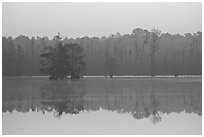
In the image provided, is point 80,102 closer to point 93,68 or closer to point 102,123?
point 102,123

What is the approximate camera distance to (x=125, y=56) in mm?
49094

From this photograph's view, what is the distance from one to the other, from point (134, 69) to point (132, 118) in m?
36.8

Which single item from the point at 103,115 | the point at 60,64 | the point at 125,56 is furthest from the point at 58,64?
the point at 125,56

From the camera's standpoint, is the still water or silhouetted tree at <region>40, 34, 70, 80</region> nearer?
the still water

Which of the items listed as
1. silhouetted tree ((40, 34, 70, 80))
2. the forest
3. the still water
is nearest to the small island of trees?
silhouetted tree ((40, 34, 70, 80))

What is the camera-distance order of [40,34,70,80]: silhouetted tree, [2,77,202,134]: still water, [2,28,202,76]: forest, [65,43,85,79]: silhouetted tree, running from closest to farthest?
[2,77,202,134]: still water, [40,34,70,80]: silhouetted tree, [65,43,85,79]: silhouetted tree, [2,28,202,76]: forest

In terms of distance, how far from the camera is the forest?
37.4m

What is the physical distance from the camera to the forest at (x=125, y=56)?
37438mm

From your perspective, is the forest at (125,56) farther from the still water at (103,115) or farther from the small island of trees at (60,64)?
the still water at (103,115)

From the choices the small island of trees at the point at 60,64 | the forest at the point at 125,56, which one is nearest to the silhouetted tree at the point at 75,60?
the small island of trees at the point at 60,64

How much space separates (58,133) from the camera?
7070 millimetres

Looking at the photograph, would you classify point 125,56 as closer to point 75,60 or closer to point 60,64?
point 75,60

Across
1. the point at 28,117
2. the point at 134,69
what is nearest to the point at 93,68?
the point at 134,69

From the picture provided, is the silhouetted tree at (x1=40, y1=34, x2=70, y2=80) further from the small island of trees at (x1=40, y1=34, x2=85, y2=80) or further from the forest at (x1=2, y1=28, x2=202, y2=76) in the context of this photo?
the forest at (x1=2, y1=28, x2=202, y2=76)
